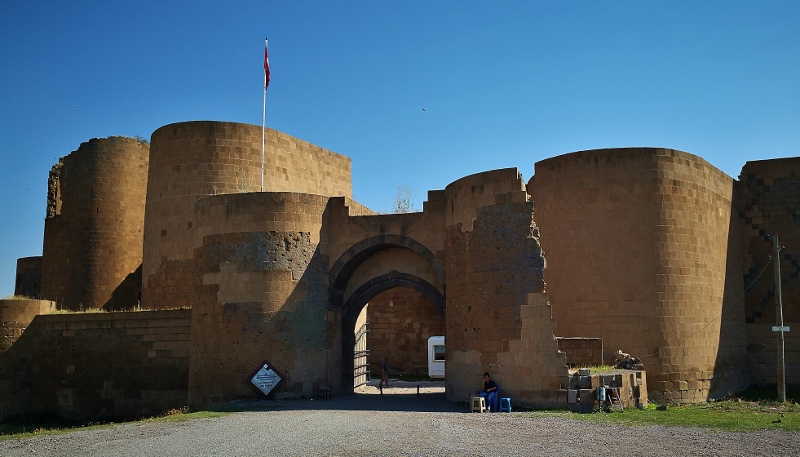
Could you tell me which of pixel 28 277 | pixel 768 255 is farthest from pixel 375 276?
pixel 28 277

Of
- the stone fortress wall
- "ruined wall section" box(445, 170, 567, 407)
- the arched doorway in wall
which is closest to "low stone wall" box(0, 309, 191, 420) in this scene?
the stone fortress wall

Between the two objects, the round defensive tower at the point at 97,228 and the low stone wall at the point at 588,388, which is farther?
the round defensive tower at the point at 97,228

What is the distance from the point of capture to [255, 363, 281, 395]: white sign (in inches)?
761

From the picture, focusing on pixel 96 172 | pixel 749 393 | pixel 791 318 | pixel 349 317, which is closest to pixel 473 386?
pixel 349 317

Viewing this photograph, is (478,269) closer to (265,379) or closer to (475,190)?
(475,190)

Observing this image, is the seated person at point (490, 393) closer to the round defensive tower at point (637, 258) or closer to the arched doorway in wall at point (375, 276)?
the arched doorway in wall at point (375, 276)

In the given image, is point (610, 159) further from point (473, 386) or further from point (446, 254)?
point (473, 386)

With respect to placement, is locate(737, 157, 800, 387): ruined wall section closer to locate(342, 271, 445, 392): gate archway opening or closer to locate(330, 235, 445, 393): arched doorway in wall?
locate(330, 235, 445, 393): arched doorway in wall

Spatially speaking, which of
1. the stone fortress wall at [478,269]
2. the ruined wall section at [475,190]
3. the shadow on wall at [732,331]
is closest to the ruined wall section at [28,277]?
the stone fortress wall at [478,269]

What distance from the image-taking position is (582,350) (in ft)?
61.2

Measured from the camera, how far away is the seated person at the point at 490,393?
17.0m

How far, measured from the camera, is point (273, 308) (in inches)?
772

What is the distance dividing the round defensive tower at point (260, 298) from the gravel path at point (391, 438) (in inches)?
98.0

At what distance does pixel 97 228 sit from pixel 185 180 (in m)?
8.03
